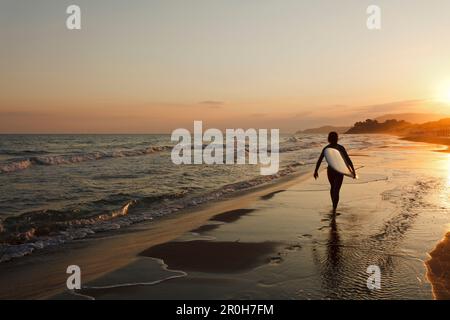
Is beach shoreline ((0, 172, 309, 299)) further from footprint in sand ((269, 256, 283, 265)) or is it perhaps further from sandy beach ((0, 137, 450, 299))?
footprint in sand ((269, 256, 283, 265))

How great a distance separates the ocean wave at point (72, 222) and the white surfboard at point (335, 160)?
5.00 m

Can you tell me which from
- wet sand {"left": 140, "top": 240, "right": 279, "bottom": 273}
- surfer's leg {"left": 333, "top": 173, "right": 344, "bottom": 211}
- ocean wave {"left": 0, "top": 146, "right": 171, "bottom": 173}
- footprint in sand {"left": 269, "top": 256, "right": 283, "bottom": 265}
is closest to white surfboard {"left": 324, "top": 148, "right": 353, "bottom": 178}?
surfer's leg {"left": 333, "top": 173, "right": 344, "bottom": 211}

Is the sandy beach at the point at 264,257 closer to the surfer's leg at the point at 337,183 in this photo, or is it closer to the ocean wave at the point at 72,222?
the surfer's leg at the point at 337,183

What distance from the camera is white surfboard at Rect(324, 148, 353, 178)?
1039 cm

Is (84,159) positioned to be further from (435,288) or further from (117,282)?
(435,288)

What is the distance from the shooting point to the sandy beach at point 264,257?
5.34 meters

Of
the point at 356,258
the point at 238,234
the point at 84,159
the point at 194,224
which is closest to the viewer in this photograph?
the point at 356,258

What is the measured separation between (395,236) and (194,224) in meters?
4.85

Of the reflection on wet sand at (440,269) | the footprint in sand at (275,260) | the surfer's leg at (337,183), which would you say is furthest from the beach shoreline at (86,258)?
the reflection on wet sand at (440,269)

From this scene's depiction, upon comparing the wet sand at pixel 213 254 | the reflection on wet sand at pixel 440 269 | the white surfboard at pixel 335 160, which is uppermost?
the white surfboard at pixel 335 160

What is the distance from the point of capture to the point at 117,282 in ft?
19.1

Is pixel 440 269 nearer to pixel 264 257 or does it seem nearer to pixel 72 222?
pixel 264 257

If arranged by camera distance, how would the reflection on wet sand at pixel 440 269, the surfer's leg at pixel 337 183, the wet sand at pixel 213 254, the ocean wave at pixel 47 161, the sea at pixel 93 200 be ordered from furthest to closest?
the ocean wave at pixel 47 161
the surfer's leg at pixel 337 183
the sea at pixel 93 200
the wet sand at pixel 213 254
the reflection on wet sand at pixel 440 269
